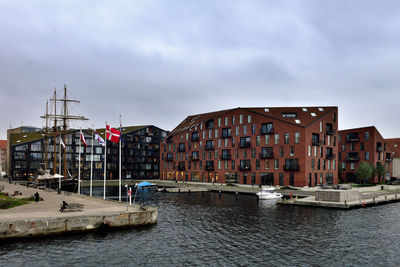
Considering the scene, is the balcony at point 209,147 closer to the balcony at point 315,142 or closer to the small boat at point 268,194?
the balcony at point 315,142

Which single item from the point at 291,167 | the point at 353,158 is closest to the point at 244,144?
the point at 291,167

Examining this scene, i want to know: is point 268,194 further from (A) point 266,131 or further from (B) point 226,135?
(B) point 226,135

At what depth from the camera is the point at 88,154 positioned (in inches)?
4801

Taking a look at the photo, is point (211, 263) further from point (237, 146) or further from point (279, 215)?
point (237, 146)

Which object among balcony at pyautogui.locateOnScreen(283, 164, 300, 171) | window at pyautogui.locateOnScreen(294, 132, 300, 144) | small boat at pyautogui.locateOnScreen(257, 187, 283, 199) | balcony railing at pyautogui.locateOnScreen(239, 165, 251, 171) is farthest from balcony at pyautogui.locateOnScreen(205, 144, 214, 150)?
small boat at pyautogui.locateOnScreen(257, 187, 283, 199)

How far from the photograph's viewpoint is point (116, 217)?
32031 millimetres

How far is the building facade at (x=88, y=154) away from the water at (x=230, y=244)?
76.1m

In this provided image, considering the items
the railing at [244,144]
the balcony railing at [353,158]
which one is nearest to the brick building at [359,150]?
the balcony railing at [353,158]

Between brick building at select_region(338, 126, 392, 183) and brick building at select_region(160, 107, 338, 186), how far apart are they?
19.4 meters

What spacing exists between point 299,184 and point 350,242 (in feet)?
152

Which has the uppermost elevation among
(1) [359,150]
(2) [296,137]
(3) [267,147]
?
(2) [296,137]

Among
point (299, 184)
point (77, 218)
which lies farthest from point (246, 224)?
point (299, 184)

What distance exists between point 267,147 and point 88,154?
68857 millimetres

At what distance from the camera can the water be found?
24.0 m
